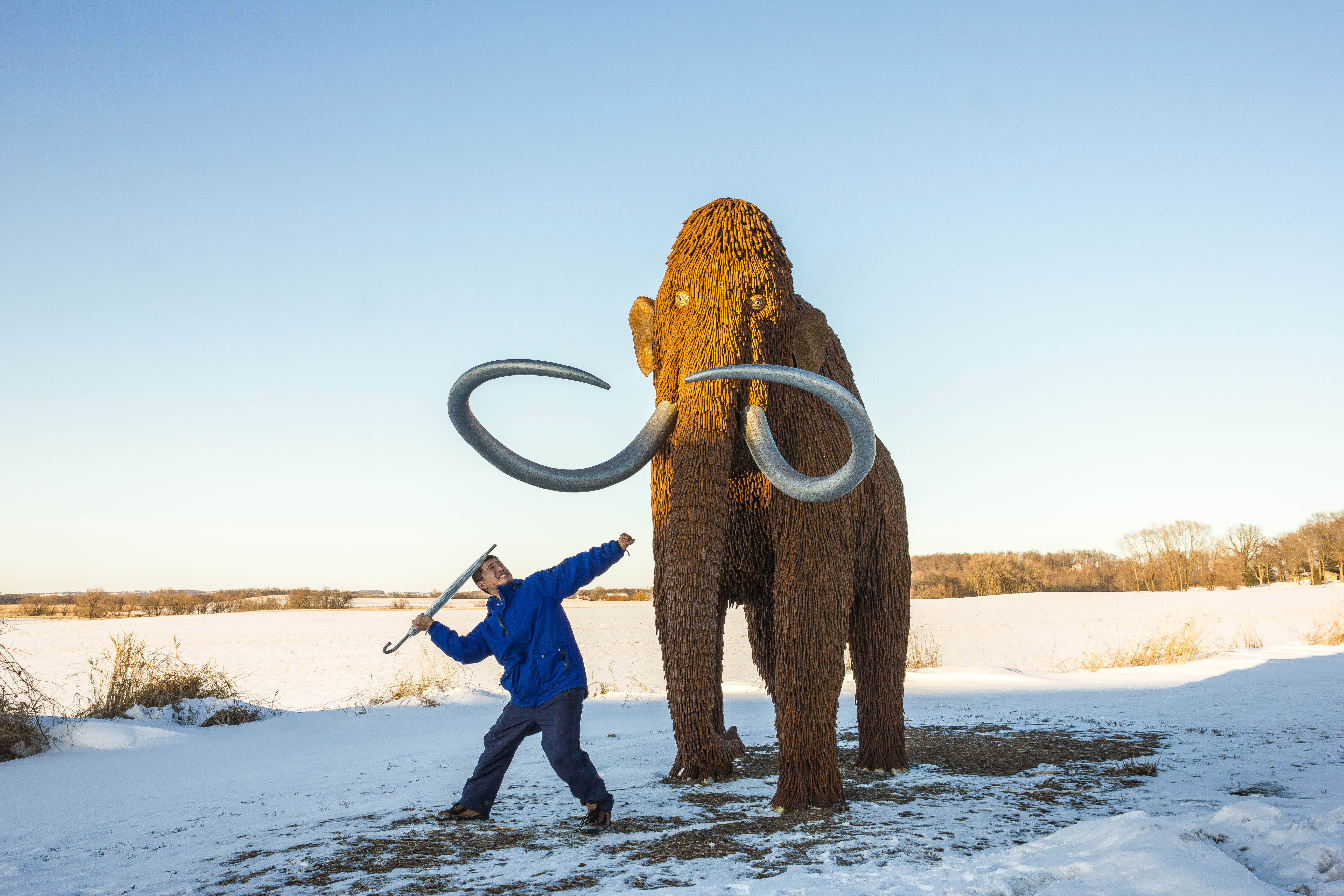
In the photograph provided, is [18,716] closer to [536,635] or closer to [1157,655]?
[536,635]

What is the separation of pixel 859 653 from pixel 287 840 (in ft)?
11.1

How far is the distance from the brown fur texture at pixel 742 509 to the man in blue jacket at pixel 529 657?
47cm

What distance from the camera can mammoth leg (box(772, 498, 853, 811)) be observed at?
158 inches

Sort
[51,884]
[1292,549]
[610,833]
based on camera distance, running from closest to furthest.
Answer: [51,884], [610,833], [1292,549]

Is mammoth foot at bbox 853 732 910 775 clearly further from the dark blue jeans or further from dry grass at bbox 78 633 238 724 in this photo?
dry grass at bbox 78 633 238 724

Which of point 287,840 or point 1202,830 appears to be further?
point 287,840

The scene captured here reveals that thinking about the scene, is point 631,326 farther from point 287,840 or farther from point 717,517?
point 287,840

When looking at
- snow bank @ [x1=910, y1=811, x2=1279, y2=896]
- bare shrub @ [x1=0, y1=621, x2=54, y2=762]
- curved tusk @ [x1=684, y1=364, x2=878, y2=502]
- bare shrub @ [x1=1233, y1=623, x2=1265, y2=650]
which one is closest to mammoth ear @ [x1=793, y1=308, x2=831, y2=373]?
curved tusk @ [x1=684, y1=364, x2=878, y2=502]

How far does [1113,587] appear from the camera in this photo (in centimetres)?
4544

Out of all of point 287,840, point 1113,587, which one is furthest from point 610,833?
point 1113,587

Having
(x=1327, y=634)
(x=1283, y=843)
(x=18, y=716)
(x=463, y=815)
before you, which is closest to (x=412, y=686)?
(x=18, y=716)

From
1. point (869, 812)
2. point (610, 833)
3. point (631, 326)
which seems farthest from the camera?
point (631, 326)

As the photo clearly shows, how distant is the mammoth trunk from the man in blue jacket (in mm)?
313

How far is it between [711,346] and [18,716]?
6650mm
